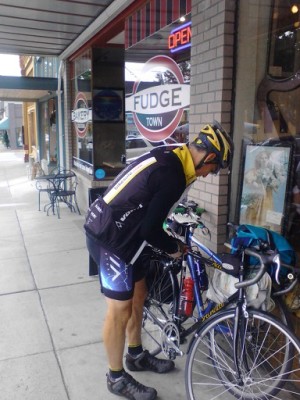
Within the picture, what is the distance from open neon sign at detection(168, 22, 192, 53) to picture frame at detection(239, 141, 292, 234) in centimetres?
129

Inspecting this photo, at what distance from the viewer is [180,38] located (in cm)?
405

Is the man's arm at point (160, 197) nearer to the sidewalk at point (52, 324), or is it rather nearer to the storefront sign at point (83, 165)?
the sidewalk at point (52, 324)

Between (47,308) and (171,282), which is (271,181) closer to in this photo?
(171,282)

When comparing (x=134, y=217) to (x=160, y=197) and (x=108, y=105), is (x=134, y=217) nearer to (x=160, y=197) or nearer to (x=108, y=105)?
(x=160, y=197)

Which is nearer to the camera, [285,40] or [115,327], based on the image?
[115,327]

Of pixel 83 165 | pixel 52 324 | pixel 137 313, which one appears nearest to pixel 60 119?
pixel 83 165

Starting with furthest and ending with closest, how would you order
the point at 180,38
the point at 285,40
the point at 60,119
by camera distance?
1. the point at 60,119
2. the point at 180,38
3. the point at 285,40

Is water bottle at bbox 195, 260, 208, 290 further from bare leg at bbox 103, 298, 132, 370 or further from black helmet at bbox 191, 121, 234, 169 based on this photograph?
black helmet at bbox 191, 121, 234, 169

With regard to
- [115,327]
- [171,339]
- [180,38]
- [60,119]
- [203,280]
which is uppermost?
[180,38]

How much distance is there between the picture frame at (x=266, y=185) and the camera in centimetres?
304

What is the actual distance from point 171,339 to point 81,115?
5.95 meters

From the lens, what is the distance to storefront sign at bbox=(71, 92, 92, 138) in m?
7.55

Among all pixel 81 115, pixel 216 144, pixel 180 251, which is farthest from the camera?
pixel 81 115

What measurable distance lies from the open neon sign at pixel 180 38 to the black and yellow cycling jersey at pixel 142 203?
1.99 m
